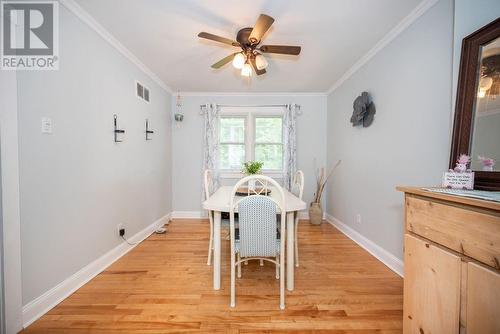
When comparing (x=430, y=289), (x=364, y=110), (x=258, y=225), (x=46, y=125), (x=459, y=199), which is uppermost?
(x=364, y=110)

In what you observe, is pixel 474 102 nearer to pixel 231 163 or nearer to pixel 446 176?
pixel 446 176

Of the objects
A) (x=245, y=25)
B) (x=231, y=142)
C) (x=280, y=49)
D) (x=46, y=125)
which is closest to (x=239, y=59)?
(x=245, y=25)

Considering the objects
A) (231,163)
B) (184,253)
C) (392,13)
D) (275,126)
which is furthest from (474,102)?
(231,163)

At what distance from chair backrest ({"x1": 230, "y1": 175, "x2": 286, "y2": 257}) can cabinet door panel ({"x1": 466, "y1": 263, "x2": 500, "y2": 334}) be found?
95 centimetres

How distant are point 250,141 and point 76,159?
9.11 ft

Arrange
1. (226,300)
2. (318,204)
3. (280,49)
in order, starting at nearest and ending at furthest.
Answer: (226,300) → (280,49) → (318,204)

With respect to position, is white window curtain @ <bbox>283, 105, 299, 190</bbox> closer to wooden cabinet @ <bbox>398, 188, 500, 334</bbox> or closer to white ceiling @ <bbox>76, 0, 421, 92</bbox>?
white ceiling @ <bbox>76, 0, 421, 92</bbox>

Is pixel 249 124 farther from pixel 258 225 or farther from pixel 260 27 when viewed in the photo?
pixel 258 225

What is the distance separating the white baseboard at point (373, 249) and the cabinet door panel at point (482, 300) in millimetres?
1291

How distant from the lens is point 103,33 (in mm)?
2176

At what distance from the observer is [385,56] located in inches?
92.0

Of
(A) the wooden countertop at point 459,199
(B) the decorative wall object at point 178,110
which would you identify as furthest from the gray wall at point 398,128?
(B) the decorative wall object at point 178,110

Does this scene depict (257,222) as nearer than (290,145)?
Yes

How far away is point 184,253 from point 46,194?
1450 mm
